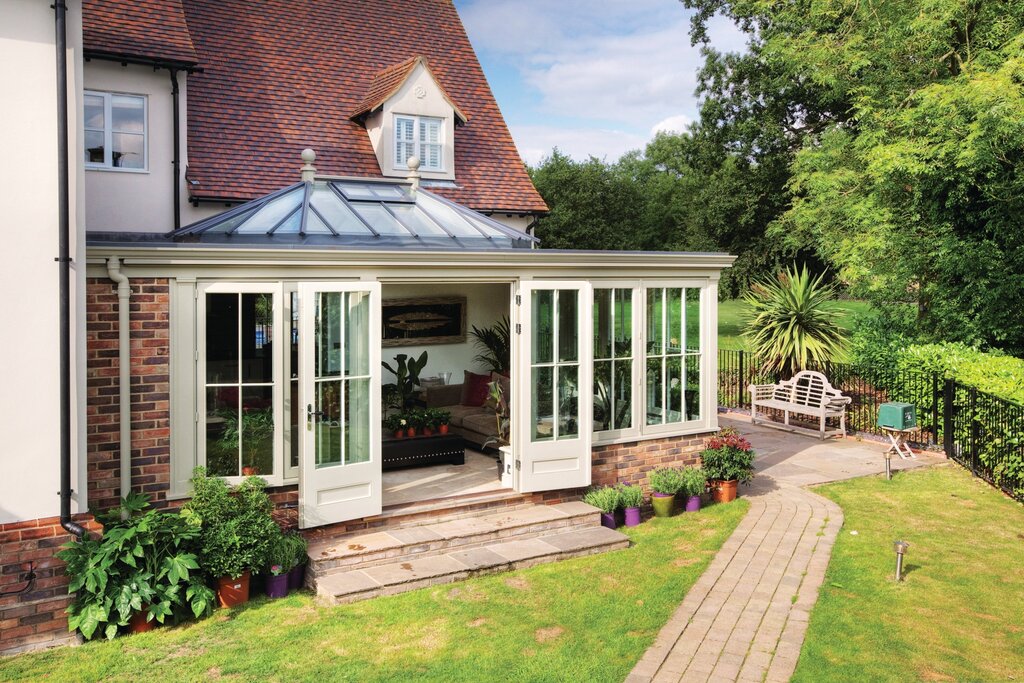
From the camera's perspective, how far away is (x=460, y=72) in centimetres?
1822

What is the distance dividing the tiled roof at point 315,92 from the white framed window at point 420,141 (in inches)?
20.5

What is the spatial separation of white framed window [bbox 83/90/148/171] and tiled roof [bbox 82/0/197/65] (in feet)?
2.26

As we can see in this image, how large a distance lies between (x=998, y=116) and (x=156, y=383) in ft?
46.0

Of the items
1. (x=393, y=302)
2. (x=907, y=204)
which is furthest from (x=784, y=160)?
(x=393, y=302)

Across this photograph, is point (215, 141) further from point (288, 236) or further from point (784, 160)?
point (784, 160)

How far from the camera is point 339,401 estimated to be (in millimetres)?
8422

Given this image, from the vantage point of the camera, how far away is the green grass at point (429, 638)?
6.30m

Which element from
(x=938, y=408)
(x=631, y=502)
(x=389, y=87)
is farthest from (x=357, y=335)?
(x=938, y=408)

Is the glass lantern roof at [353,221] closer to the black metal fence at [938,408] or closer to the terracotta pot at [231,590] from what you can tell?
the terracotta pot at [231,590]

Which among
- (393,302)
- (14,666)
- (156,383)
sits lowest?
(14,666)

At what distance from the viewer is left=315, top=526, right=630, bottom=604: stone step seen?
7698mm

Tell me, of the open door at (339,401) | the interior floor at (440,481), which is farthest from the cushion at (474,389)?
the open door at (339,401)

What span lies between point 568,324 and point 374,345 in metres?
2.45

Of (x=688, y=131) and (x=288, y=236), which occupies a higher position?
(x=688, y=131)
